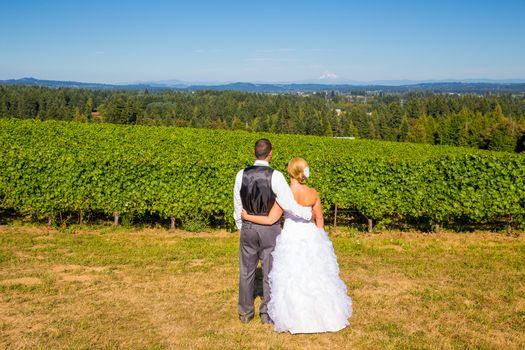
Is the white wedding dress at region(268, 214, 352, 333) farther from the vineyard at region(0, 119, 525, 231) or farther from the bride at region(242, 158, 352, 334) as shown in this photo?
the vineyard at region(0, 119, 525, 231)

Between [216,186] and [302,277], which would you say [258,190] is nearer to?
[302,277]

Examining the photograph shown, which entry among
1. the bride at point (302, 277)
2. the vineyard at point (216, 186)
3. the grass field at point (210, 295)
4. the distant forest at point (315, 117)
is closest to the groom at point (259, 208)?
the bride at point (302, 277)

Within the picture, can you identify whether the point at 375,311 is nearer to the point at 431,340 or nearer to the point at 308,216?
the point at 431,340

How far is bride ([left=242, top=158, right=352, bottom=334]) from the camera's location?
552cm

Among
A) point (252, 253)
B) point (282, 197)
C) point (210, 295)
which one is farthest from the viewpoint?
point (210, 295)

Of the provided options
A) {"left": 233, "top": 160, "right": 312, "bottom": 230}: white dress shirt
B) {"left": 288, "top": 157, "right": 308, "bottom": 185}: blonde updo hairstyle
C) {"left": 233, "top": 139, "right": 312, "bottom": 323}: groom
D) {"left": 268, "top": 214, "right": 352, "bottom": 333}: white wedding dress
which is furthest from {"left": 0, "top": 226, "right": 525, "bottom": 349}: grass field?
{"left": 288, "top": 157, "right": 308, "bottom": 185}: blonde updo hairstyle

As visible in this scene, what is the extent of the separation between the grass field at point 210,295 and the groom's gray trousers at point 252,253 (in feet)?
1.20

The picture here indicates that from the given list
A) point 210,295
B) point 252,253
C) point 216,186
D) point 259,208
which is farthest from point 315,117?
point 259,208

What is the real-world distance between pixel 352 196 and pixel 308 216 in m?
7.84

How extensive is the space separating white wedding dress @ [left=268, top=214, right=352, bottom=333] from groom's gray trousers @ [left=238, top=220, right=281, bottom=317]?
4.9 inches

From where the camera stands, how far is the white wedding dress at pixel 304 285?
18.1ft

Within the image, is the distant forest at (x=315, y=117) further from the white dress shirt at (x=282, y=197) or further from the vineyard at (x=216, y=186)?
the white dress shirt at (x=282, y=197)

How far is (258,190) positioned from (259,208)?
242mm

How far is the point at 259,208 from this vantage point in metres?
5.54
